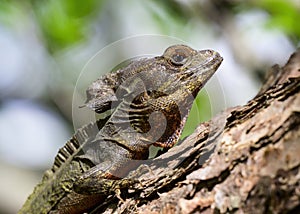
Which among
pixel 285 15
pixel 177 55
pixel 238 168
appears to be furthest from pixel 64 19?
pixel 238 168

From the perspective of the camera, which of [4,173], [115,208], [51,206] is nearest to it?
[115,208]

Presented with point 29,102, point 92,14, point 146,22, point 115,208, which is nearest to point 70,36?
point 92,14

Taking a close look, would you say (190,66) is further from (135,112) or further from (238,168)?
(238,168)

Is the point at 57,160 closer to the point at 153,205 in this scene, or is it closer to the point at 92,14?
the point at 153,205

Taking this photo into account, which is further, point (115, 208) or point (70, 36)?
point (70, 36)

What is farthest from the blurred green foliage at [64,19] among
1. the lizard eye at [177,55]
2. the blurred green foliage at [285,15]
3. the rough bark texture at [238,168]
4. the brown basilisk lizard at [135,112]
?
the rough bark texture at [238,168]

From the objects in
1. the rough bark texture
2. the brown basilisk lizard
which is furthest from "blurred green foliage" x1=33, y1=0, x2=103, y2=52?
the rough bark texture

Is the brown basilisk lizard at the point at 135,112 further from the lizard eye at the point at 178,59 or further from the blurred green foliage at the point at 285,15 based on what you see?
the blurred green foliage at the point at 285,15

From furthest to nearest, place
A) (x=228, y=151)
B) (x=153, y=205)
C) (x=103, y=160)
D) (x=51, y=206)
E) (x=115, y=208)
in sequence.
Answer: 1. (x=51, y=206)
2. (x=103, y=160)
3. (x=115, y=208)
4. (x=153, y=205)
5. (x=228, y=151)
